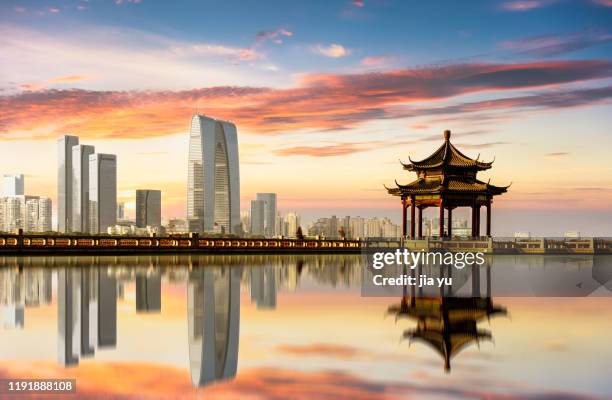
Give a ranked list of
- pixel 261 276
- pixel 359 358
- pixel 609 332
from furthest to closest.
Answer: pixel 261 276 → pixel 609 332 → pixel 359 358

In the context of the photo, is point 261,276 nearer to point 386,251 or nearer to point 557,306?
point 557,306

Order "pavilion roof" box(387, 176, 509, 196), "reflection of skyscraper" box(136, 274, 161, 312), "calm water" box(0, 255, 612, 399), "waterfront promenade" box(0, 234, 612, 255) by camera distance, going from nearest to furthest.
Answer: "calm water" box(0, 255, 612, 399), "reflection of skyscraper" box(136, 274, 161, 312), "waterfront promenade" box(0, 234, 612, 255), "pavilion roof" box(387, 176, 509, 196)

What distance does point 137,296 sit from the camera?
22234 mm

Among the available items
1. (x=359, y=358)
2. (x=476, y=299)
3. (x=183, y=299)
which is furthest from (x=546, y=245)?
(x=359, y=358)

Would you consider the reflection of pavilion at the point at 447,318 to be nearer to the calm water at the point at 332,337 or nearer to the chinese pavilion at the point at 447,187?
the calm water at the point at 332,337

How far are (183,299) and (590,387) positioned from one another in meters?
14.1

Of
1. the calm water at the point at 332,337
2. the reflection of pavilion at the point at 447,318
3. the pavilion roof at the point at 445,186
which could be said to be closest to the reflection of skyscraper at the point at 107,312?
the calm water at the point at 332,337

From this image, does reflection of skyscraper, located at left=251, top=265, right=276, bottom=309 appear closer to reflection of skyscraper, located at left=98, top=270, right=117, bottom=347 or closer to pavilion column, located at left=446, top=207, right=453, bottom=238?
reflection of skyscraper, located at left=98, top=270, right=117, bottom=347

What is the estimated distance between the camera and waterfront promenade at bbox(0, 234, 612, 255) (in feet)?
171

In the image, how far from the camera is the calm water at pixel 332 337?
398 inches

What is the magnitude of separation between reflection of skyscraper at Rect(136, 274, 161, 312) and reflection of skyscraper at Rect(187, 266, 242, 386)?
1063 millimetres

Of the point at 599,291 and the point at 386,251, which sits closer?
the point at 599,291

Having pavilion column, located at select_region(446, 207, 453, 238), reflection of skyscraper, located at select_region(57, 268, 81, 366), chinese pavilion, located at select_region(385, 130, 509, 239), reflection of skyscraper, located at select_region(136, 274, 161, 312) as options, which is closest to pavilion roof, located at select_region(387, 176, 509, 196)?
chinese pavilion, located at select_region(385, 130, 509, 239)

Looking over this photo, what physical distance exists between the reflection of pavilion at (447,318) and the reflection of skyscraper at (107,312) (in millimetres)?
6236
